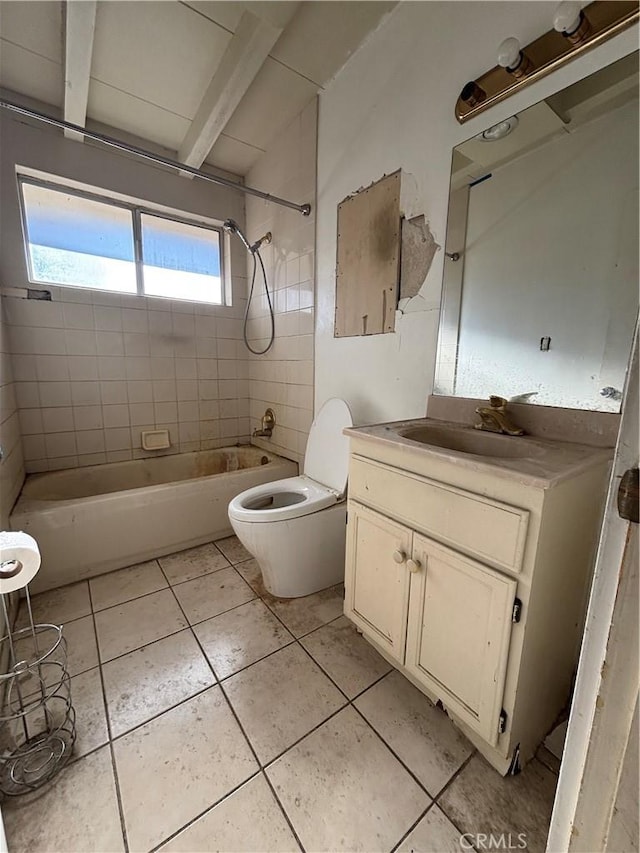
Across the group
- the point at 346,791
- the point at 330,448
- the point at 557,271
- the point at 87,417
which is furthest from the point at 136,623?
the point at 557,271

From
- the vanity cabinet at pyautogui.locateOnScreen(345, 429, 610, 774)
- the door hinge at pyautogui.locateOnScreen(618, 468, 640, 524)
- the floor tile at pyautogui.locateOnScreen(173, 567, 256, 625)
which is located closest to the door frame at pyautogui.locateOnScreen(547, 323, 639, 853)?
the door hinge at pyautogui.locateOnScreen(618, 468, 640, 524)

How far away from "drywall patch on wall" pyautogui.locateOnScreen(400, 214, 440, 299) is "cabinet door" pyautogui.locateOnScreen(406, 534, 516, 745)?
105 centimetres

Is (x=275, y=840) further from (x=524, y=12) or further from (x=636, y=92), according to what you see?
(x=524, y=12)

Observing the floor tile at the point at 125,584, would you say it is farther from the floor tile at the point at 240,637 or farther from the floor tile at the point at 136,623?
the floor tile at the point at 240,637

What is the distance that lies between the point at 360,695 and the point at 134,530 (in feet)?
4.44

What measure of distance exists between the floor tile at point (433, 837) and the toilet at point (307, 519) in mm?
862

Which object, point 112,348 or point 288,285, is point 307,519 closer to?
point 288,285

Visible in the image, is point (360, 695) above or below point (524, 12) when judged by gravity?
below

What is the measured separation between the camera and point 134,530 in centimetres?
181

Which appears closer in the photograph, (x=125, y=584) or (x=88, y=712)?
(x=88, y=712)

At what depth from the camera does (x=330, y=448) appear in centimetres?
174

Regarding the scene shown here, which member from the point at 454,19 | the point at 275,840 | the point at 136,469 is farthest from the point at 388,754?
the point at 454,19

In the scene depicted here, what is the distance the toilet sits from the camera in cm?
145

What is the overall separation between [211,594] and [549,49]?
2.32 m
